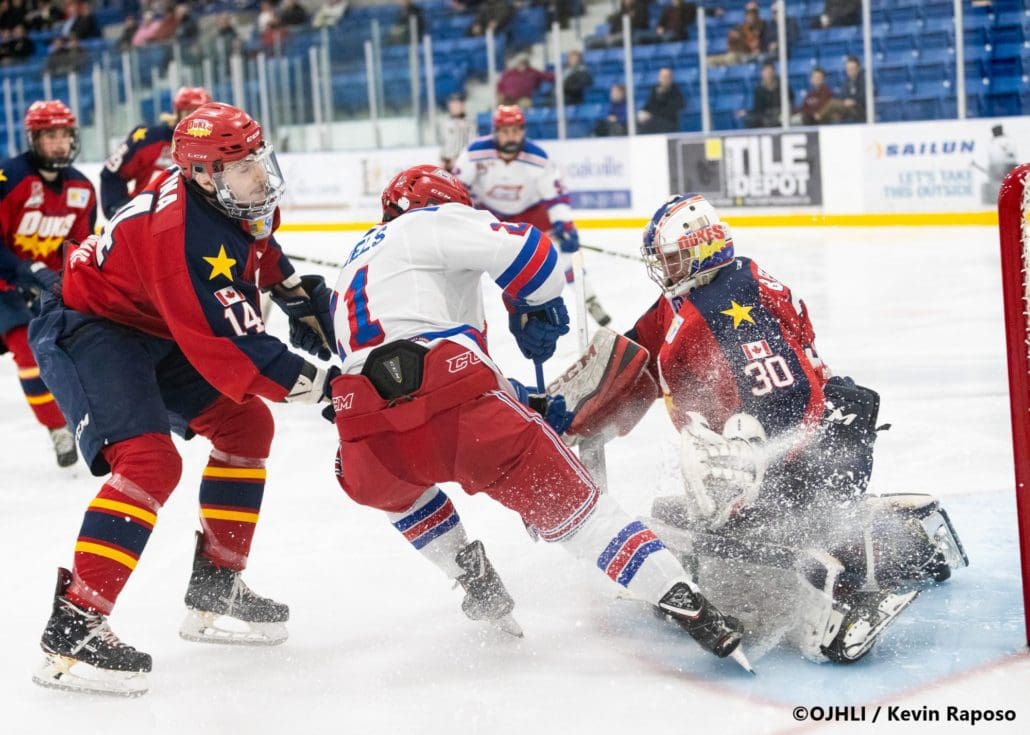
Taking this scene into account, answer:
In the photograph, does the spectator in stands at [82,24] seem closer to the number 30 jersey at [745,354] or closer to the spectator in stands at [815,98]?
the spectator in stands at [815,98]

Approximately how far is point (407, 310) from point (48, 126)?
2817 mm

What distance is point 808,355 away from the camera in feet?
8.73

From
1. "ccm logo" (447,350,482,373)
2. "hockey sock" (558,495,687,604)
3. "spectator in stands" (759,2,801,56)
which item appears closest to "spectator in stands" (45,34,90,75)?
"spectator in stands" (759,2,801,56)

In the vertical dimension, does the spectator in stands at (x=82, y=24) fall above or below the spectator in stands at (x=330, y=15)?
above

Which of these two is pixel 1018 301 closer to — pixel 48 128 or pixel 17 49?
pixel 48 128

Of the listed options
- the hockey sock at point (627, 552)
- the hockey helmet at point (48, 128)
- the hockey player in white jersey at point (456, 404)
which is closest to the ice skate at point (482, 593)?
the hockey player in white jersey at point (456, 404)

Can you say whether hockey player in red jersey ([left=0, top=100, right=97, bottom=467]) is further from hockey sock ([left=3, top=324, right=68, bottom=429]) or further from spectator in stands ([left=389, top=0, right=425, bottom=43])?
spectator in stands ([left=389, top=0, right=425, bottom=43])

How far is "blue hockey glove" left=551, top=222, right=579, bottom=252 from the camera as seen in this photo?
6848mm

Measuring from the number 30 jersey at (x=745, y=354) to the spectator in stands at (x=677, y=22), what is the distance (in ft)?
26.5

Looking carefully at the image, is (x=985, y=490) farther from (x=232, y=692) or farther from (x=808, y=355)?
(x=232, y=692)

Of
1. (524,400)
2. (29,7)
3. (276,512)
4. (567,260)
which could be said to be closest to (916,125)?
(567,260)

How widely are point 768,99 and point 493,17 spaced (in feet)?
9.96

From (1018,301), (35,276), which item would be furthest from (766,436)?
(35,276)

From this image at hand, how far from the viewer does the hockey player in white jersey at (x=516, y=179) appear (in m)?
6.93
